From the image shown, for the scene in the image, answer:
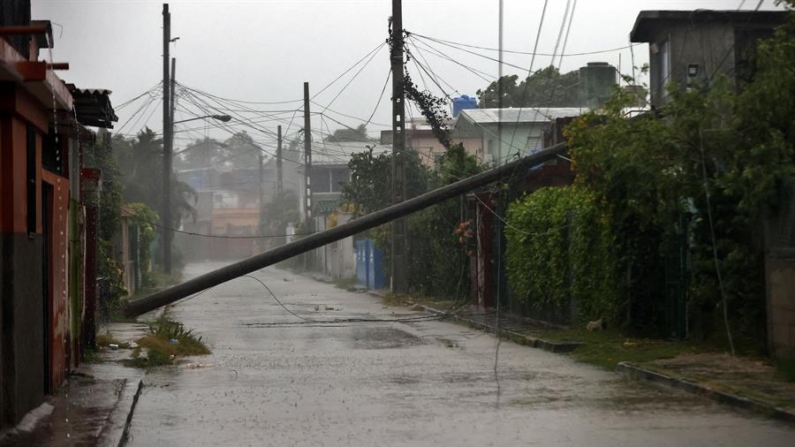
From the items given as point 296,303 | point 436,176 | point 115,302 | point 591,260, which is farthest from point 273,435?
point 436,176

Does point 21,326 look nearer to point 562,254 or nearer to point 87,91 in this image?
point 87,91

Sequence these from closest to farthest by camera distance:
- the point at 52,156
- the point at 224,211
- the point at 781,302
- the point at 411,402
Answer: the point at 411,402, the point at 52,156, the point at 781,302, the point at 224,211

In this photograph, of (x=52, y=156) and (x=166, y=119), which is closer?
(x=52, y=156)

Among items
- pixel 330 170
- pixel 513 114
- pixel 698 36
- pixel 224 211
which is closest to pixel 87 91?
pixel 698 36

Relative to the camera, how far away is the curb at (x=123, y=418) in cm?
1037

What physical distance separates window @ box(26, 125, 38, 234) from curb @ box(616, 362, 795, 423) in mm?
7463

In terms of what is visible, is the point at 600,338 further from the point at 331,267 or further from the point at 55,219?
the point at 331,267

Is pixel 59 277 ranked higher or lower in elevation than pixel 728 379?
higher

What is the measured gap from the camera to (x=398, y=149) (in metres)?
37.7

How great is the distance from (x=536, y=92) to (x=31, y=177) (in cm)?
5207

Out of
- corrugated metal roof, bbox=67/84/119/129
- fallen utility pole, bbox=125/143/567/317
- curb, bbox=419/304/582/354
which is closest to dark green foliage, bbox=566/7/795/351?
curb, bbox=419/304/582/354

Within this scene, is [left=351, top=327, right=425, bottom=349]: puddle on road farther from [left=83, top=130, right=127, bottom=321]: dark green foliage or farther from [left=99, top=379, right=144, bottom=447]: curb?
[left=99, top=379, right=144, bottom=447]: curb

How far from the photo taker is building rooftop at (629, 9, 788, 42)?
2916 cm

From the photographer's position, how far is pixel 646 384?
14945 millimetres
